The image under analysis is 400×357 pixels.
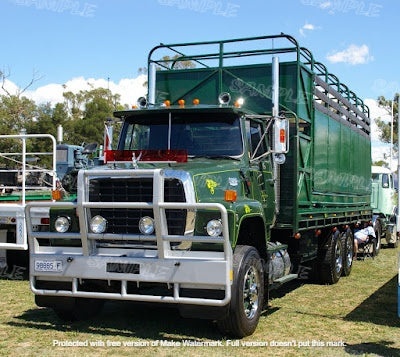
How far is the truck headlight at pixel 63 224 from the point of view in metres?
6.55

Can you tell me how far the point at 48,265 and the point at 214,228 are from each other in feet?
6.41

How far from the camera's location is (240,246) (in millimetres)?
6562

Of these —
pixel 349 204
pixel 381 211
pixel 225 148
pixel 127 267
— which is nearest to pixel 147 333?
pixel 127 267

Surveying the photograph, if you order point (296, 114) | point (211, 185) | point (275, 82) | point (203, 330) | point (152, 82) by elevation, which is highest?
point (152, 82)

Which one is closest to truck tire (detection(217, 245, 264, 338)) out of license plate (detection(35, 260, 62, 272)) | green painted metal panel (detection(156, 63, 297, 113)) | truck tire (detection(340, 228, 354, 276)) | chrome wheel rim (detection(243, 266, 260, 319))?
chrome wheel rim (detection(243, 266, 260, 319))

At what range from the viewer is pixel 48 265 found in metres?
6.46

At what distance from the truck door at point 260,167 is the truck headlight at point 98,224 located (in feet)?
6.63

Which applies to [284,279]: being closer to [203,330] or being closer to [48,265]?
[203,330]

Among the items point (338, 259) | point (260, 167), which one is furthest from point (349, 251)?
point (260, 167)

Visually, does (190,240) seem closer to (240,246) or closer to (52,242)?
(240,246)

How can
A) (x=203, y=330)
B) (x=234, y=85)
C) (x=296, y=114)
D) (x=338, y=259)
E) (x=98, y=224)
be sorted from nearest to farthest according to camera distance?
1. (x=98, y=224)
2. (x=203, y=330)
3. (x=296, y=114)
4. (x=234, y=85)
5. (x=338, y=259)

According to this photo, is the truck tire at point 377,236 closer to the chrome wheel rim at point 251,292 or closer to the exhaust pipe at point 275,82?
the exhaust pipe at point 275,82

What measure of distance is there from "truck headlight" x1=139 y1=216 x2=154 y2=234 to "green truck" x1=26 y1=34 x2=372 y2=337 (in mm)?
11

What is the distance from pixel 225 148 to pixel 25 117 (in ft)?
114
